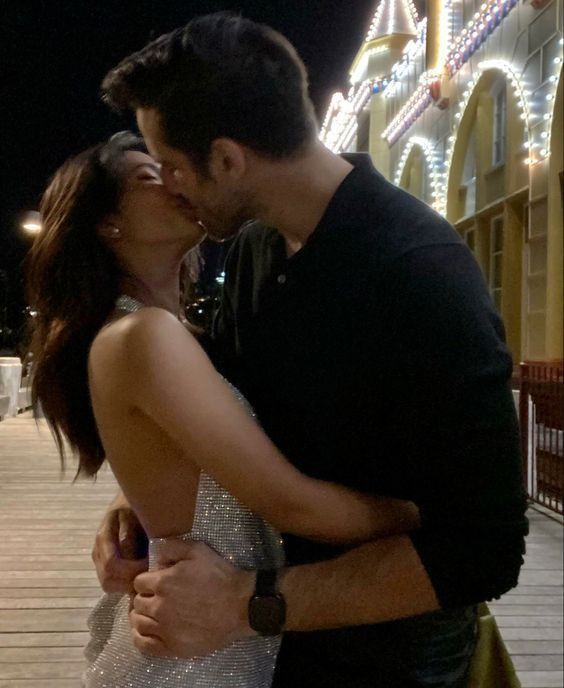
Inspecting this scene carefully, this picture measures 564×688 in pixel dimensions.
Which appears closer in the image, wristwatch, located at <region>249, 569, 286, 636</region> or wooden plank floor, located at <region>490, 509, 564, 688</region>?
wristwatch, located at <region>249, 569, 286, 636</region>

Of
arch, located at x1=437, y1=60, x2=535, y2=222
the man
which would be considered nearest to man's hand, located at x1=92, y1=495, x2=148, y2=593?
the man

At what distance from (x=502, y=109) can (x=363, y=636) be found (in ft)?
35.8

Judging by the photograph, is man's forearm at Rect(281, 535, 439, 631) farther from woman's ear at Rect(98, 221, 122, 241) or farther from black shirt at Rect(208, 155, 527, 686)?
Answer: woman's ear at Rect(98, 221, 122, 241)

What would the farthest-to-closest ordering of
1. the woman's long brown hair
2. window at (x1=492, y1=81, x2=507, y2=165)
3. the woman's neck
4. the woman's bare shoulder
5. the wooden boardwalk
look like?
window at (x1=492, y1=81, x2=507, y2=165) → the wooden boardwalk → the woman's neck → the woman's long brown hair → the woman's bare shoulder

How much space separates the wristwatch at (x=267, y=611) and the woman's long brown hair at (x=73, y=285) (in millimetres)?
657

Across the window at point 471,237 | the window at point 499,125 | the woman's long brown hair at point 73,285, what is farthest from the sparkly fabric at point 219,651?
the window at point 471,237

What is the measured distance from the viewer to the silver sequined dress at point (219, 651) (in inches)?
51.4

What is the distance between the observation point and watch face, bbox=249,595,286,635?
123 centimetres

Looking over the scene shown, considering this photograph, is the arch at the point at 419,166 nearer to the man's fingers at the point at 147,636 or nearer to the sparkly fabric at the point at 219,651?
the sparkly fabric at the point at 219,651

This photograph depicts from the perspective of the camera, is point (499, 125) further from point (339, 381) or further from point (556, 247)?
point (339, 381)

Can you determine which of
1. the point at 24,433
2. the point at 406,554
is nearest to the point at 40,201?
the point at 406,554

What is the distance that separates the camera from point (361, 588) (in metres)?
1.21

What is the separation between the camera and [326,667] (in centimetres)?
138

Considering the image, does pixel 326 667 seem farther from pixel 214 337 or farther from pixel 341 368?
pixel 214 337
